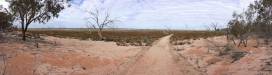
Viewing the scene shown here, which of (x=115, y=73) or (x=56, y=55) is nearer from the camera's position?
(x=115, y=73)

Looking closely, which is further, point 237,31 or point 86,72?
point 237,31

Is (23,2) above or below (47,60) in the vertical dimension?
above

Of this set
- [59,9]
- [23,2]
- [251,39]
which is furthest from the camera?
[251,39]

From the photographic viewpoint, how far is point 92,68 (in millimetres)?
27938

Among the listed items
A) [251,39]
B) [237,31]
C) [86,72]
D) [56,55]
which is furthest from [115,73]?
[251,39]

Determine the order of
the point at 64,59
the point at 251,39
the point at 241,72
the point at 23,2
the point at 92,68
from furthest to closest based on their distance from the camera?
the point at 251,39 < the point at 23,2 < the point at 64,59 < the point at 92,68 < the point at 241,72

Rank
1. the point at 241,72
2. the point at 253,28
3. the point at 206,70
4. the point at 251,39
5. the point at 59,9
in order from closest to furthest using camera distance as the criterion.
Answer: the point at 241,72
the point at 206,70
the point at 59,9
the point at 251,39
the point at 253,28

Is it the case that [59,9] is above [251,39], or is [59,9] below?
above

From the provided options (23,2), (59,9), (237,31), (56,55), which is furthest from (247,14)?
(56,55)

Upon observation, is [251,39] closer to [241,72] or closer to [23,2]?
[23,2]

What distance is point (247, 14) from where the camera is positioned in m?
69.5

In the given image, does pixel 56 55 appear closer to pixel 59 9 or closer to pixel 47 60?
pixel 47 60

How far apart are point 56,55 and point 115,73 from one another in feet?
32.2

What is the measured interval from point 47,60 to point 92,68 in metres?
3.35
